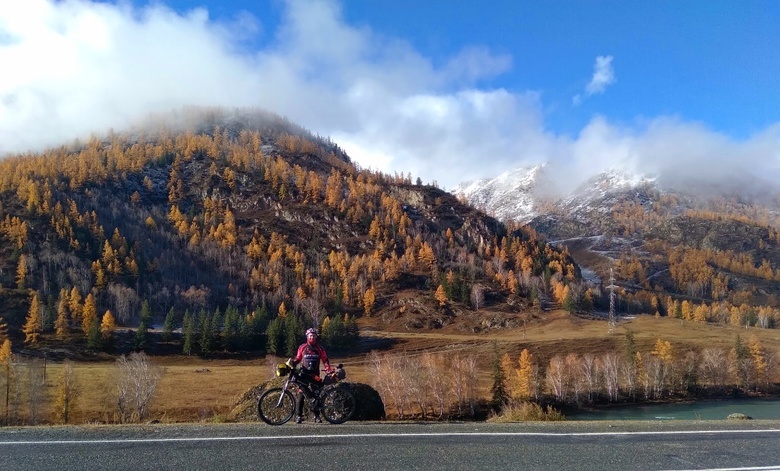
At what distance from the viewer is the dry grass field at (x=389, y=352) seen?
7150 centimetres

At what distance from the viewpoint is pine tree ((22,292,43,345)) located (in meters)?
121

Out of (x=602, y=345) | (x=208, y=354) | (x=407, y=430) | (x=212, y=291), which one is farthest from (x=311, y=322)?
(x=407, y=430)

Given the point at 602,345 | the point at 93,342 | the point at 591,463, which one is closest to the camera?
the point at 591,463

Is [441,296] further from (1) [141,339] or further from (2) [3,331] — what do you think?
(2) [3,331]

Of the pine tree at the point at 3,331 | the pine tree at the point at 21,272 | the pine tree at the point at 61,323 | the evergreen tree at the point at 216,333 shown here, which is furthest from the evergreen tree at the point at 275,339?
the pine tree at the point at 21,272

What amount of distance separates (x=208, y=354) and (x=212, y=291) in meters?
65.8

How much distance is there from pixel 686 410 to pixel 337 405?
276 ft

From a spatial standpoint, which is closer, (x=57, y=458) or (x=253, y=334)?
(x=57, y=458)

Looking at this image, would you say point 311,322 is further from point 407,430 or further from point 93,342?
point 407,430

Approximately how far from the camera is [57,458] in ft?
33.3

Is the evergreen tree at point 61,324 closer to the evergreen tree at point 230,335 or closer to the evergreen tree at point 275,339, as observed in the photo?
the evergreen tree at point 230,335

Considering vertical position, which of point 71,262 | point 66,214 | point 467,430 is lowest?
point 467,430

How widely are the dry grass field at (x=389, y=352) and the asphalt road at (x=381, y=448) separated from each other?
46.0m

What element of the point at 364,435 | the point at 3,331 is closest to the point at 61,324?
the point at 3,331
